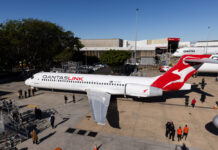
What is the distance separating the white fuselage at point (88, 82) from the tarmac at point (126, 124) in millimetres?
1806

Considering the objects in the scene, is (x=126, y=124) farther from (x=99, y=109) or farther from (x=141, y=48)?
(x=141, y=48)

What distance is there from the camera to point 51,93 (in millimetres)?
22875

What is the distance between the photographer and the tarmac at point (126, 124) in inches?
424

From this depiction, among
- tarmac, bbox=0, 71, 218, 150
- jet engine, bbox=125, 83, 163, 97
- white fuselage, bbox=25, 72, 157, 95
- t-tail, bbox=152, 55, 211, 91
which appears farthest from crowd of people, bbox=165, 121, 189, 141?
white fuselage, bbox=25, 72, 157, 95

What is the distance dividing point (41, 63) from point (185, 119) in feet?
137

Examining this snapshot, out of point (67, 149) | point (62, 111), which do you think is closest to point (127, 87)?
point (62, 111)

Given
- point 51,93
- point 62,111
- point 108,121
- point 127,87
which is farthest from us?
point 51,93

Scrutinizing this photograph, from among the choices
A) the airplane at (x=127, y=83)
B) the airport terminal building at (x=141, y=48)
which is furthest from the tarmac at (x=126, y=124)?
the airport terminal building at (x=141, y=48)

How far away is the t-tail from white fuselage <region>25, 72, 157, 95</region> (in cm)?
135

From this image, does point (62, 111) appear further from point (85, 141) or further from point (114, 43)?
point (114, 43)

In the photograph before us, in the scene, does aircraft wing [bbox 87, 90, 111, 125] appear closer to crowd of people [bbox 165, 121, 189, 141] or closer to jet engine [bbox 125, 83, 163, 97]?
jet engine [bbox 125, 83, 163, 97]

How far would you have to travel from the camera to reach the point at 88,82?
2023 cm

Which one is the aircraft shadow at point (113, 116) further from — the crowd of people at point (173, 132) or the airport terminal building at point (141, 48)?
the airport terminal building at point (141, 48)

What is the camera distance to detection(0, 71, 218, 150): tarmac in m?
10.8
